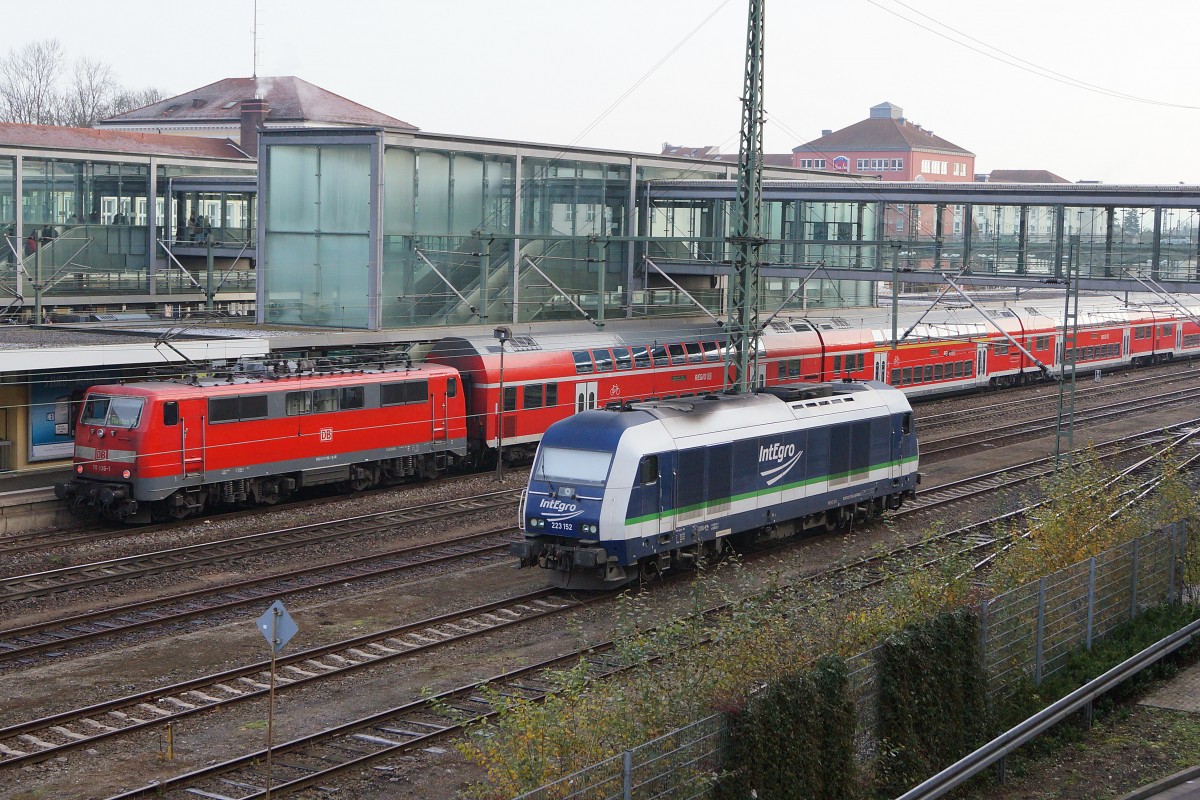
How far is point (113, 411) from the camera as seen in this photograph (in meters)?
26.7

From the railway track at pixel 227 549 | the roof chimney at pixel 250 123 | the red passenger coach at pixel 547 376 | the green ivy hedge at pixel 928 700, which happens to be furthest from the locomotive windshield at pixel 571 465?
the roof chimney at pixel 250 123

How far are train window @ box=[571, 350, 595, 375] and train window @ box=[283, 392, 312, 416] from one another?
27.6 feet

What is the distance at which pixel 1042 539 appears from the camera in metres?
18.8

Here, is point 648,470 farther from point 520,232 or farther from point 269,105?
point 269,105

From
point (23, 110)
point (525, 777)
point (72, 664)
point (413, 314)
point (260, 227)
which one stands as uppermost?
point (23, 110)

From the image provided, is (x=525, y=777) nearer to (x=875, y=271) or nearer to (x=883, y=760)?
(x=883, y=760)

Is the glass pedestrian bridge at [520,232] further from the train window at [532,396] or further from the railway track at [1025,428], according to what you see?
the railway track at [1025,428]

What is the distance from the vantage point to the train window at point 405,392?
3089 centimetres

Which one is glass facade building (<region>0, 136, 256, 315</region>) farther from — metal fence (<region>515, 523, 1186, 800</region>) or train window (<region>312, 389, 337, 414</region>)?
metal fence (<region>515, 523, 1186, 800</region>)

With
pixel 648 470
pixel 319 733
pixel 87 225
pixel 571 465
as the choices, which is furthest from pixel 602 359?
pixel 87 225

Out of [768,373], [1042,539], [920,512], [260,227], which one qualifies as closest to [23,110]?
[260,227]

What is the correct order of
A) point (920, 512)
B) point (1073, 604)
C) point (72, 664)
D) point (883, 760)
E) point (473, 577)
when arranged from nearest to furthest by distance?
1. point (883, 760)
2. point (1073, 604)
3. point (72, 664)
4. point (473, 577)
5. point (920, 512)

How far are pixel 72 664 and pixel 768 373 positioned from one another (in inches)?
1012


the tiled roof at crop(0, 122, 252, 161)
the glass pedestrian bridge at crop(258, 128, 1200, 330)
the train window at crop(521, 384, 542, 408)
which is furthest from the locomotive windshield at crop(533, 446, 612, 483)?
the tiled roof at crop(0, 122, 252, 161)
